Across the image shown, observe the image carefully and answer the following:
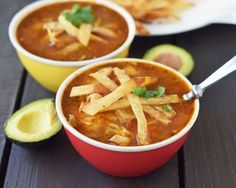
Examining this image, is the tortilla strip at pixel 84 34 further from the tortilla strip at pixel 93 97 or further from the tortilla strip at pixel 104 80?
the tortilla strip at pixel 93 97

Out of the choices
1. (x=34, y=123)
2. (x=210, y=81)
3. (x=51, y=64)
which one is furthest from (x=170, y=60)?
(x=34, y=123)

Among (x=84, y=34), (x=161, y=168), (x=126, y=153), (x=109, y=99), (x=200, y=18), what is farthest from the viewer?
(x=200, y=18)

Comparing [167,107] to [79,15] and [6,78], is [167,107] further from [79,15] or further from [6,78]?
[6,78]

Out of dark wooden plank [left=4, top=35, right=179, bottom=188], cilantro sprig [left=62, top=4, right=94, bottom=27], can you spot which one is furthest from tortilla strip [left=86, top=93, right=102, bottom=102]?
cilantro sprig [left=62, top=4, right=94, bottom=27]

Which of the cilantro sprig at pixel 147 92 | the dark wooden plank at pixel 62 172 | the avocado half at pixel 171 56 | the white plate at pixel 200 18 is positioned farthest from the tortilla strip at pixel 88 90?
the white plate at pixel 200 18

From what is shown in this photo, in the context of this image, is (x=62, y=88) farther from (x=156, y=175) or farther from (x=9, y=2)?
(x=9, y=2)

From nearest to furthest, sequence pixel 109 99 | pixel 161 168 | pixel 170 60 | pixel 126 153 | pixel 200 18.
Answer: pixel 126 153 < pixel 109 99 < pixel 161 168 < pixel 170 60 < pixel 200 18
